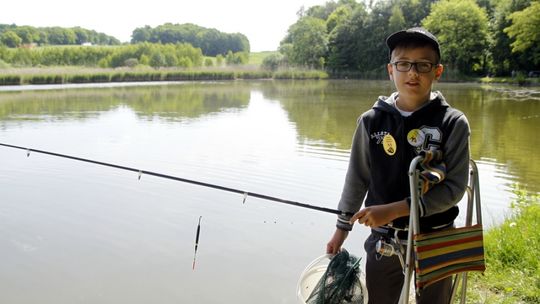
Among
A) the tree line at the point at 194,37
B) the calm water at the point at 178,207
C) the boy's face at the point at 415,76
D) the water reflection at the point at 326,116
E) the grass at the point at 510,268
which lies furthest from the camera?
the tree line at the point at 194,37

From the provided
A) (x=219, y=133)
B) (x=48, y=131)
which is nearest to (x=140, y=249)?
(x=219, y=133)

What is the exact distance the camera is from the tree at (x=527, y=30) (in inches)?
1522

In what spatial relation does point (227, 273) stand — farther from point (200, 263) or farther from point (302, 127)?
point (302, 127)

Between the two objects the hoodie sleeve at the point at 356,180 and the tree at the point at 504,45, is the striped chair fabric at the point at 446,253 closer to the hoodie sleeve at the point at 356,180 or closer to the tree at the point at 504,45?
the hoodie sleeve at the point at 356,180

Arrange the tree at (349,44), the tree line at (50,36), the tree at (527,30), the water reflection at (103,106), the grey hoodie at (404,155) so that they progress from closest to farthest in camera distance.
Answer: the grey hoodie at (404,155), the water reflection at (103,106), the tree at (527,30), the tree at (349,44), the tree line at (50,36)

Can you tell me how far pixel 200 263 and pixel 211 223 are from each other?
114 centimetres

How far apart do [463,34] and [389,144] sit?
50.5m

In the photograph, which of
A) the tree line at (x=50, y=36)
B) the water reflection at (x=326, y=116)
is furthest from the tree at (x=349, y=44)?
the tree line at (x=50, y=36)

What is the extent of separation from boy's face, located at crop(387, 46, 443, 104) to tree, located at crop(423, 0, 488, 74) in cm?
4918

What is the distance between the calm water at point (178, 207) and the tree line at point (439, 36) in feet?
104

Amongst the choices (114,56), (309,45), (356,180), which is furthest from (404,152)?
(309,45)

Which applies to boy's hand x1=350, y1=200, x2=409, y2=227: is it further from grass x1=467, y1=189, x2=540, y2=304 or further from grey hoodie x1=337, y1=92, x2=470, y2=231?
grass x1=467, y1=189, x2=540, y2=304

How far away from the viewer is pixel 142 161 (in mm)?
9852

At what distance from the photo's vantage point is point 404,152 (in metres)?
1.98
